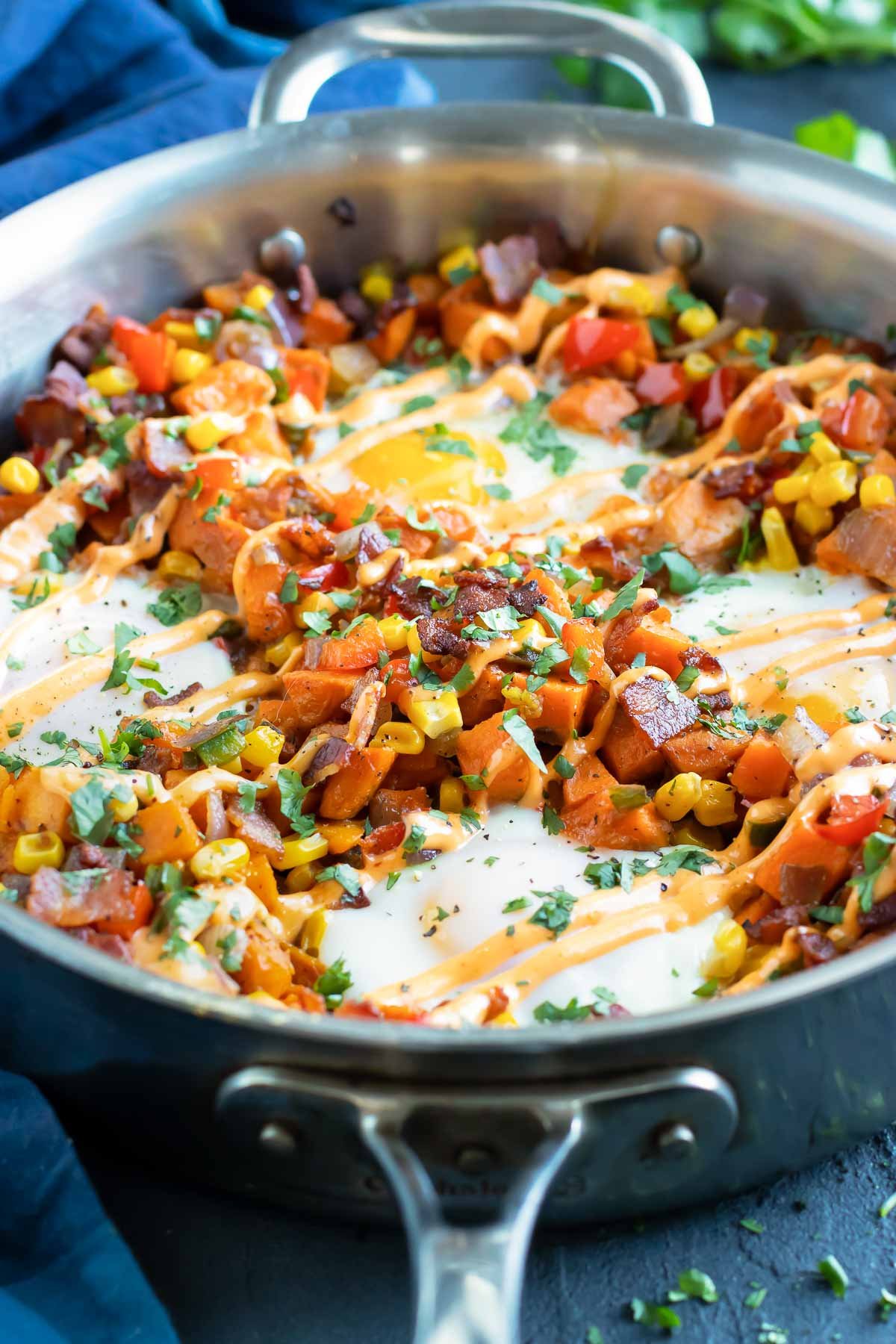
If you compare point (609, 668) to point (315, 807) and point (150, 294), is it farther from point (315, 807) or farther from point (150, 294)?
point (150, 294)

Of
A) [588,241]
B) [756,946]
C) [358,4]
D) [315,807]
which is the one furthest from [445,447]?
[358,4]

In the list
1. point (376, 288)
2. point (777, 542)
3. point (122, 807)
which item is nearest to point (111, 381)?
point (376, 288)

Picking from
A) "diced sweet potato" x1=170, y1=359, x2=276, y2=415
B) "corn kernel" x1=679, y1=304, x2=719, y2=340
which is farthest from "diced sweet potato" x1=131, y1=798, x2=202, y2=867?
"corn kernel" x1=679, y1=304, x2=719, y2=340

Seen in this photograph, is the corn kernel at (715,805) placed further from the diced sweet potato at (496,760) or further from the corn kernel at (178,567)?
the corn kernel at (178,567)

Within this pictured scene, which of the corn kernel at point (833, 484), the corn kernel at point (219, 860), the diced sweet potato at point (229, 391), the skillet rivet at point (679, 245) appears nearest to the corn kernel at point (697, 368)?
the skillet rivet at point (679, 245)

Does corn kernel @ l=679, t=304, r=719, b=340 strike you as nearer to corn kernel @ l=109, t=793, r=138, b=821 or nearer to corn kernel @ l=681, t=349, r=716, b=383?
corn kernel @ l=681, t=349, r=716, b=383
